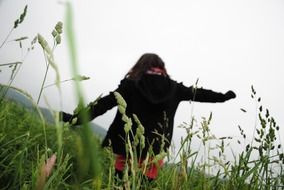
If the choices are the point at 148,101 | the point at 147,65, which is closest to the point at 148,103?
the point at 148,101

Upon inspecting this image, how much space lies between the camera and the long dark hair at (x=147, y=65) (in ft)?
12.7

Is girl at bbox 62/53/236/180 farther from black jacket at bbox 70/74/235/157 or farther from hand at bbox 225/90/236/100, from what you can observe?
hand at bbox 225/90/236/100

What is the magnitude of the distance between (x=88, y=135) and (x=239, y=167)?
116cm

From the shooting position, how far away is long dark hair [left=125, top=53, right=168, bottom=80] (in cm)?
387

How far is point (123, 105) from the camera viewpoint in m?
0.51

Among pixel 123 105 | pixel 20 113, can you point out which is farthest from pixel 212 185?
pixel 20 113

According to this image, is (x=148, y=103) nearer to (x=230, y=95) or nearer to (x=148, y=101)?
(x=148, y=101)

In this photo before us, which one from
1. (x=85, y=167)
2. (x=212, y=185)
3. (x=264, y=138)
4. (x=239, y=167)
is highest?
(x=85, y=167)

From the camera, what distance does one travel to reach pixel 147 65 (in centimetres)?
391

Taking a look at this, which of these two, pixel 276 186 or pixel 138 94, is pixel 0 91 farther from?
pixel 138 94

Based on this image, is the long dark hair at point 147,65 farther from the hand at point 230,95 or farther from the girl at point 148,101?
the hand at point 230,95

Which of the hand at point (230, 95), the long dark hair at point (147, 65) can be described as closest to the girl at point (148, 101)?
the long dark hair at point (147, 65)

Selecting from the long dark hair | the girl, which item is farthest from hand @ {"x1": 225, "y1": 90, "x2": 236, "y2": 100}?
the long dark hair

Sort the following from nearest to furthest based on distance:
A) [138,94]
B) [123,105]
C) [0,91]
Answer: [123,105] → [0,91] → [138,94]
